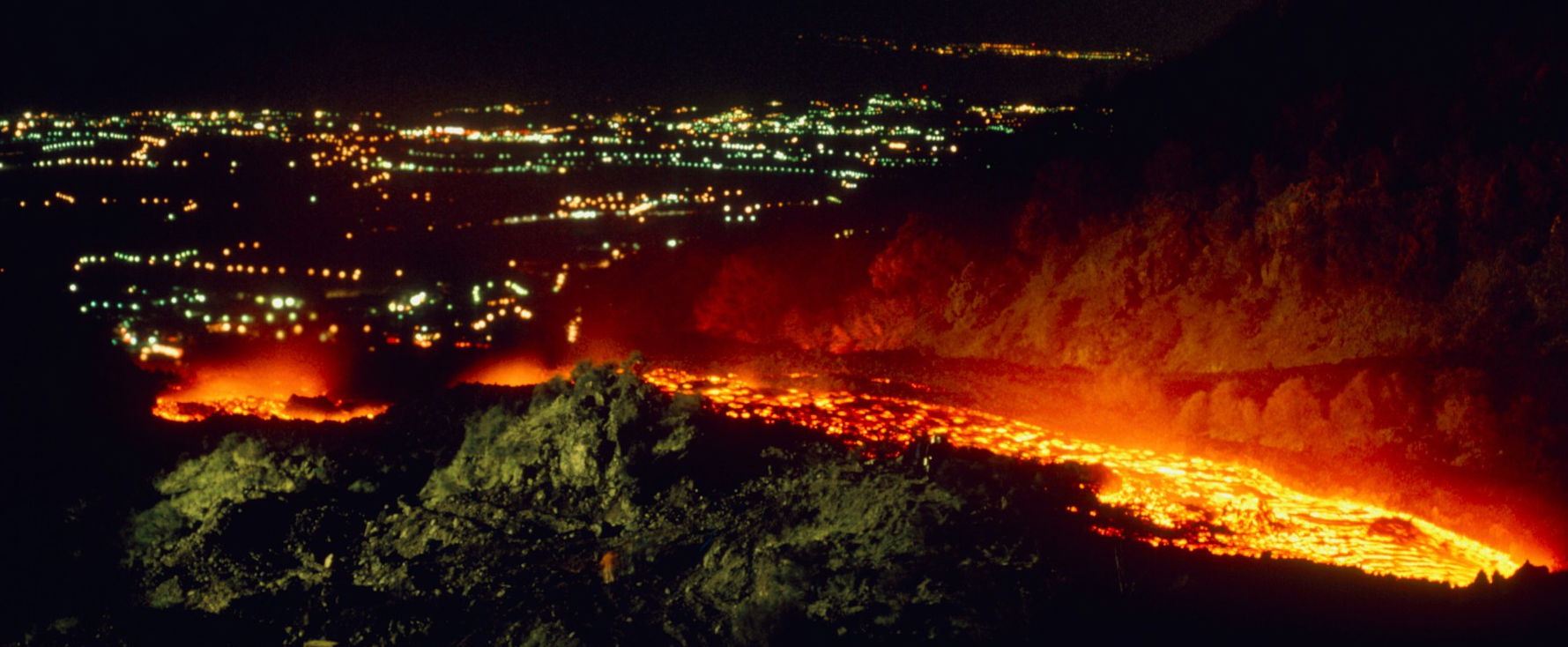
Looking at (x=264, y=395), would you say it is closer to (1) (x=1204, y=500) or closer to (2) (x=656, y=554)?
(2) (x=656, y=554)

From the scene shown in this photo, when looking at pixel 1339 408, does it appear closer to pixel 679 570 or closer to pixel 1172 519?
pixel 1172 519

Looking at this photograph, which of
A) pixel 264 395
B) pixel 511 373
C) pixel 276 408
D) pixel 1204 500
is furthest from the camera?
pixel 511 373

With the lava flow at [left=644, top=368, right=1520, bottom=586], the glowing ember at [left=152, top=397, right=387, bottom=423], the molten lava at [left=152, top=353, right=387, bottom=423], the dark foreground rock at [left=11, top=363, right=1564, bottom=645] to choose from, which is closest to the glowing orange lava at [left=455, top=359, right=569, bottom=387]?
the molten lava at [left=152, top=353, right=387, bottom=423]

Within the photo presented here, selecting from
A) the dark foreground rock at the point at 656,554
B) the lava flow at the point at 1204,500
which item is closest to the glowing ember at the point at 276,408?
the dark foreground rock at the point at 656,554

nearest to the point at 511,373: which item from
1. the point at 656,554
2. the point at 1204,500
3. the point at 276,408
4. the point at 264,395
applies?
the point at 264,395

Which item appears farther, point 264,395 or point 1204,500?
point 264,395

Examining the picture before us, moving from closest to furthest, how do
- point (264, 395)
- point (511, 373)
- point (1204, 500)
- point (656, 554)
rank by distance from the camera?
point (656, 554) < point (1204, 500) < point (264, 395) < point (511, 373)

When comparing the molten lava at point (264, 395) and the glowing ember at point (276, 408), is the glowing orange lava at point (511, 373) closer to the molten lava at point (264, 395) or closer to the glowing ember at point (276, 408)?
the molten lava at point (264, 395)
